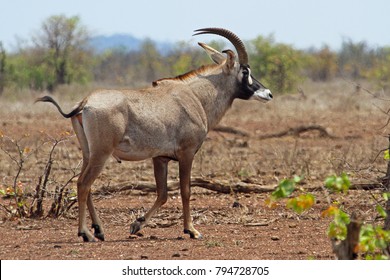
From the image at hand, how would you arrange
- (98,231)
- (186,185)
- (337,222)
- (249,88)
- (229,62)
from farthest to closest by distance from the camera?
1. (249,88)
2. (229,62)
3. (186,185)
4. (98,231)
5. (337,222)

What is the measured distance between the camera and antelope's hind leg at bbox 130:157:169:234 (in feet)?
32.8

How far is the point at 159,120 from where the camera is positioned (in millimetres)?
9961

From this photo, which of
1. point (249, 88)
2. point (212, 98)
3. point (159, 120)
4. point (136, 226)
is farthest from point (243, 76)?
point (136, 226)

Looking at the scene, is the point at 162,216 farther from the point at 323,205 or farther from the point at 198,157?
the point at 198,157

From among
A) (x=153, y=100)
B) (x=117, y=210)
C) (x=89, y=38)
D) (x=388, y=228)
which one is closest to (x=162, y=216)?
(x=117, y=210)

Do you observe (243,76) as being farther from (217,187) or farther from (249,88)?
(217,187)

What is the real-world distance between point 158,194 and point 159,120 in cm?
85

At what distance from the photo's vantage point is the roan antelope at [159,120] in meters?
9.42

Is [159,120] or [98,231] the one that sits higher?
[159,120]

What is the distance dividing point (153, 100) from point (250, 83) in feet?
5.09

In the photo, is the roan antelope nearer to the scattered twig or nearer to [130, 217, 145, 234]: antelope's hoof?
[130, 217, 145, 234]: antelope's hoof

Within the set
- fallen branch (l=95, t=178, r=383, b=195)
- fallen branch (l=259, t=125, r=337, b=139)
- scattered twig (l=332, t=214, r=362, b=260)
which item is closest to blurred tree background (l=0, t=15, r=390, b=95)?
fallen branch (l=259, t=125, r=337, b=139)

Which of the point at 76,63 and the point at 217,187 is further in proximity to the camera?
the point at 76,63

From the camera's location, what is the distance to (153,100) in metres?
10.1
